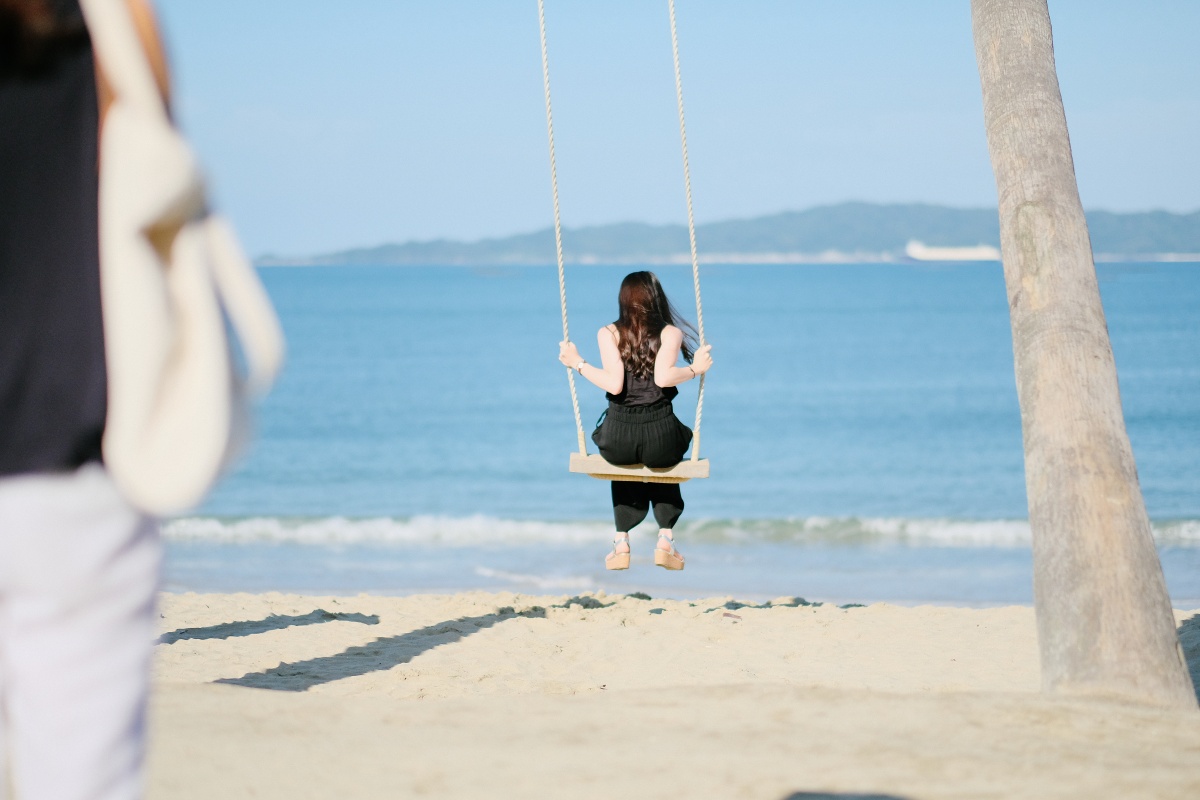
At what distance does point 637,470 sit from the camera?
539 cm

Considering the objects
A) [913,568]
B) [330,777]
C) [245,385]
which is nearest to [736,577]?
[913,568]

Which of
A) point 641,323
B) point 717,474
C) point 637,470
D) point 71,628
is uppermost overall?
point 641,323

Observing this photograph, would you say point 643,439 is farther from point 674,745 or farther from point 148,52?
point 148,52

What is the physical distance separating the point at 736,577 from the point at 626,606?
3472 millimetres

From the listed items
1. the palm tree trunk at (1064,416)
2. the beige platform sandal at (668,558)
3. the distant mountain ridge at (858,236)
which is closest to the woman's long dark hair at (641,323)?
the beige platform sandal at (668,558)

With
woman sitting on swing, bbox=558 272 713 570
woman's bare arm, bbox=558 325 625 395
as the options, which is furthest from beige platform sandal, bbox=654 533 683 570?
woman's bare arm, bbox=558 325 625 395

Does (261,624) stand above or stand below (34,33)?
below

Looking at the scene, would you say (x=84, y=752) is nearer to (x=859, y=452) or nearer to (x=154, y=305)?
(x=154, y=305)

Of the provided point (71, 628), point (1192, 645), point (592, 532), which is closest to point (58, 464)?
point (71, 628)

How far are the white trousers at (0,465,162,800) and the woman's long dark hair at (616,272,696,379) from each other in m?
4.43

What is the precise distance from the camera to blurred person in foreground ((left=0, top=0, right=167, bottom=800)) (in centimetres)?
124

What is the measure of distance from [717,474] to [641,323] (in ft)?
45.5

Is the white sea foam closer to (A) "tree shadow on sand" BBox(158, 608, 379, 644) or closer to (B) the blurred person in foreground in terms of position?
(A) "tree shadow on sand" BBox(158, 608, 379, 644)

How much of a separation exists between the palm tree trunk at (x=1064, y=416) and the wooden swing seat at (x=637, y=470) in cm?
169
